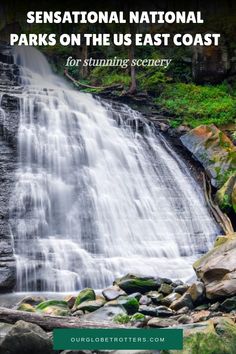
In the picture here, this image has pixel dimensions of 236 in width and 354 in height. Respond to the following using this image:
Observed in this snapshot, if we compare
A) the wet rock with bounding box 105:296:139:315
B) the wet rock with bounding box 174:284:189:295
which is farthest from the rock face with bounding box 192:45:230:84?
the wet rock with bounding box 105:296:139:315

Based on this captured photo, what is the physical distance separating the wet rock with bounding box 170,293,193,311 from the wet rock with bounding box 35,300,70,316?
1.27 metres

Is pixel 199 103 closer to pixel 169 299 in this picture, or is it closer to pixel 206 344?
pixel 169 299

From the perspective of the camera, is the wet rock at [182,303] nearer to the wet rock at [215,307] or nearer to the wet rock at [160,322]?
the wet rock at [215,307]

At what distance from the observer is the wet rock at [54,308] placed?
5289 millimetres

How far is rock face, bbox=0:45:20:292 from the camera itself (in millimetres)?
7137

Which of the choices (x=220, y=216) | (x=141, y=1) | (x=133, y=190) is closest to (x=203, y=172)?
(x=220, y=216)

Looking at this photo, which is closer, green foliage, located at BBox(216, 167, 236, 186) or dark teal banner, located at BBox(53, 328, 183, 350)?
dark teal banner, located at BBox(53, 328, 183, 350)

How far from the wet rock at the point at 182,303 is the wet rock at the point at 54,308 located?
1.27 meters

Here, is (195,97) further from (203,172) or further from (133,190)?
(133,190)

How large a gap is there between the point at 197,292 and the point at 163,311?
0.63 m

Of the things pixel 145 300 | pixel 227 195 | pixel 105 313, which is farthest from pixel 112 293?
pixel 227 195

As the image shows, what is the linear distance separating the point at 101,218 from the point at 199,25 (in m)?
3.93

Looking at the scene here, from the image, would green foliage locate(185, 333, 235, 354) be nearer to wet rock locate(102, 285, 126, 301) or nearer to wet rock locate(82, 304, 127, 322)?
wet rock locate(82, 304, 127, 322)

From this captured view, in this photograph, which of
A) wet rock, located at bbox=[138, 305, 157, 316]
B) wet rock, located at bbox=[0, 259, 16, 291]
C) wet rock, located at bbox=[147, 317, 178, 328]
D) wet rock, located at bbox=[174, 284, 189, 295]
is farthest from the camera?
wet rock, located at bbox=[0, 259, 16, 291]
